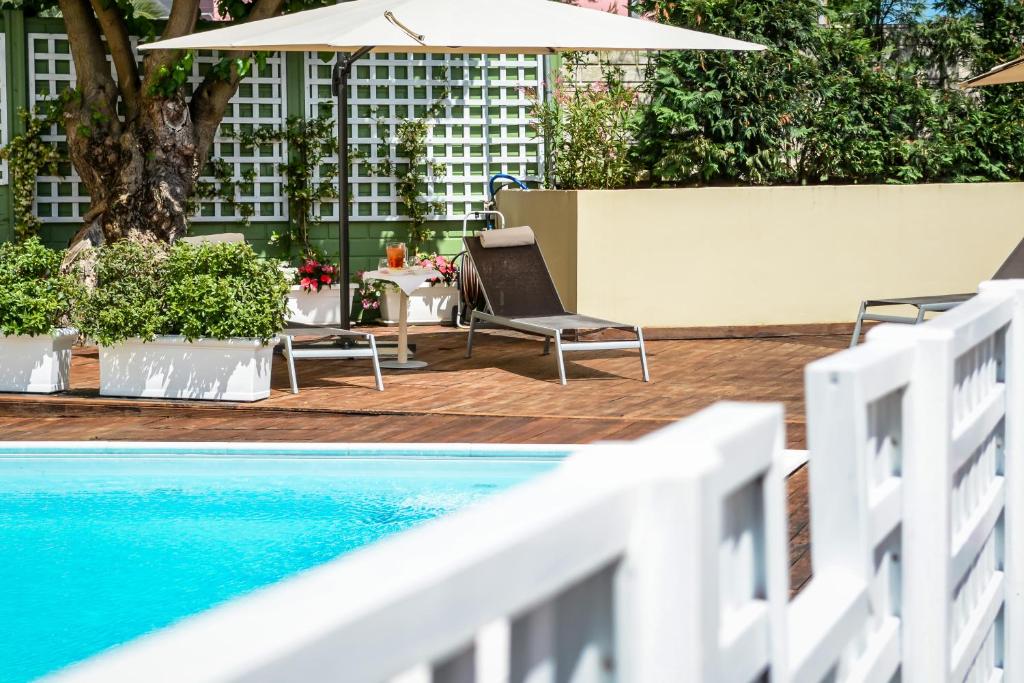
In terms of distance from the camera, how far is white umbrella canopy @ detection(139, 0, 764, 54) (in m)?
7.14

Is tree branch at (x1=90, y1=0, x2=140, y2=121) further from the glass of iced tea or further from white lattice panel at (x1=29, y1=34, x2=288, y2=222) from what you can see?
the glass of iced tea

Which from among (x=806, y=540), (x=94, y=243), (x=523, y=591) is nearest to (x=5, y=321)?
(x=94, y=243)

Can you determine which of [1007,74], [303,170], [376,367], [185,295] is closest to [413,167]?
[303,170]

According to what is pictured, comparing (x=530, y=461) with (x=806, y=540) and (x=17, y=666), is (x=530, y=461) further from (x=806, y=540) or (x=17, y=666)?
(x=17, y=666)

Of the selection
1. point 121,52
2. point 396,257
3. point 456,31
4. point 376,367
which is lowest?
point 376,367

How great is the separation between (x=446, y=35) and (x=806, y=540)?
12.5ft

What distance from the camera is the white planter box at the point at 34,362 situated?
23.7ft

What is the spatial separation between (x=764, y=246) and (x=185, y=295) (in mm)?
4572

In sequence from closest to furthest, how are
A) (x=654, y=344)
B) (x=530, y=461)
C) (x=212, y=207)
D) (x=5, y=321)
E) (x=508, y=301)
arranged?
(x=530, y=461), (x=5, y=321), (x=508, y=301), (x=654, y=344), (x=212, y=207)

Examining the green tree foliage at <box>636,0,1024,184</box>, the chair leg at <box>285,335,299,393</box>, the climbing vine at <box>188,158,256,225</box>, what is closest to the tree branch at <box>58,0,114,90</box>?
the climbing vine at <box>188,158,256,225</box>

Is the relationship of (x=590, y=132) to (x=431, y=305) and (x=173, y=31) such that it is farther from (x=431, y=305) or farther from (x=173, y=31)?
(x=173, y=31)

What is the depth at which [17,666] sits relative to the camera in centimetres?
423

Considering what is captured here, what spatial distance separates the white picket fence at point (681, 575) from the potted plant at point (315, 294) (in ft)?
27.3

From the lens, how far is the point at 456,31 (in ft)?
23.9
